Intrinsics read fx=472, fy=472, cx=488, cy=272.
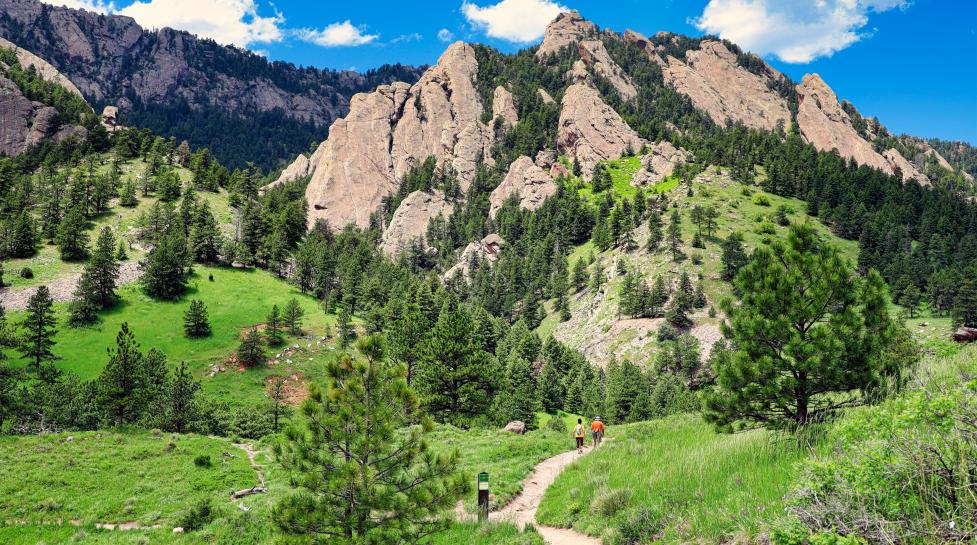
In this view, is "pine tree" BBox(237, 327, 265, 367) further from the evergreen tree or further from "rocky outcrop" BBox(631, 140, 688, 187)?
"rocky outcrop" BBox(631, 140, 688, 187)

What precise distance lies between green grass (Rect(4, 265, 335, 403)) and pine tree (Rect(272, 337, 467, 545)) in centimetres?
5326

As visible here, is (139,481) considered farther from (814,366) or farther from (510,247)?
(510,247)

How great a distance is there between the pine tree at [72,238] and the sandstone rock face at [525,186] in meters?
116

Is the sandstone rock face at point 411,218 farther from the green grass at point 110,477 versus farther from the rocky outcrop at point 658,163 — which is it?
Answer: the green grass at point 110,477

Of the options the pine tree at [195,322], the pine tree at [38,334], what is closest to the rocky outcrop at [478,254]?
the pine tree at [195,322]

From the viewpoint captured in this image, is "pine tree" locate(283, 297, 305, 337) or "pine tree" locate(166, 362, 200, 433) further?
"pine tree" locate(283, 297, 305, 337)

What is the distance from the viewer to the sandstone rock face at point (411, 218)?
532 ft

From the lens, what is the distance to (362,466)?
9688 millimetres

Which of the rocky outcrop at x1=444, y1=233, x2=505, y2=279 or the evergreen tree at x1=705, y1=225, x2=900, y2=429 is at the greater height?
the rocky outcrop at x1=444, y1=233, x2=505, y2=279

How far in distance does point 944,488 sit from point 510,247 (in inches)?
5811

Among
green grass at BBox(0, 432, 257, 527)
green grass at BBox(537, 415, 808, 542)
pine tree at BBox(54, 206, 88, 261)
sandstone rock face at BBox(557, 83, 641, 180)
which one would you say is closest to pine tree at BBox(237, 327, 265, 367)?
green grass at BBox(0, 432, 257, 527)

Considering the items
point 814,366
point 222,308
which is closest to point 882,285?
point 814,366

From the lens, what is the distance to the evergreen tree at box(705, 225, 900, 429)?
11312 mm

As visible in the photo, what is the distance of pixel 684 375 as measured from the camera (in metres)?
80.1
